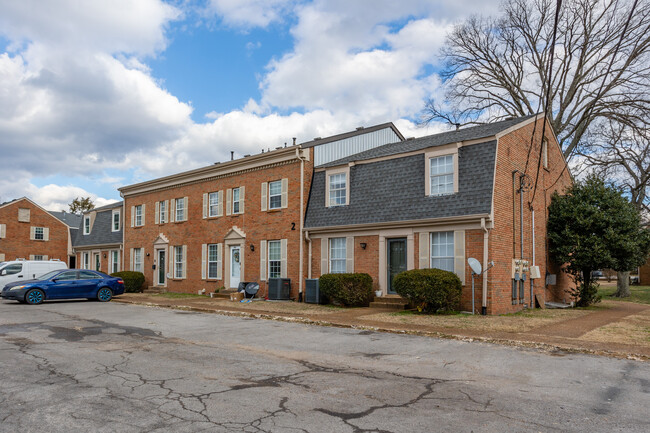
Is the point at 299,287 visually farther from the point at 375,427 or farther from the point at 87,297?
the point at 375,427

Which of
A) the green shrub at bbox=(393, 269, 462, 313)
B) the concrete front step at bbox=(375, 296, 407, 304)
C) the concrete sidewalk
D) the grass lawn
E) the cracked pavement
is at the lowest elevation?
the grass lawn

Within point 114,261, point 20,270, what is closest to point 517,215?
point 20,270

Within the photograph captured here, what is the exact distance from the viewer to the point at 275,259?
21547 mm

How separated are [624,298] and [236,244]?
20861mm

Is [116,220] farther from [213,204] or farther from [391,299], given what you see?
[391,299]

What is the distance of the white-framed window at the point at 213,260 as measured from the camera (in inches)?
958

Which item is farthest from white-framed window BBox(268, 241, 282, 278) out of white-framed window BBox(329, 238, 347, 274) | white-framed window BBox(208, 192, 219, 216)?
white-framed window BBox(208, 192, 219, 216)

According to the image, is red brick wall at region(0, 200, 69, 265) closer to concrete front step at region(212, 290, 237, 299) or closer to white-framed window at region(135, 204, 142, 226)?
white-framed window at region(135, 204, 142, 226)

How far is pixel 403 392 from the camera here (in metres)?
6.61

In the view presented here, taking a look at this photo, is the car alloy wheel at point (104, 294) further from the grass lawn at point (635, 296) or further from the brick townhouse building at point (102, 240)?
the grass lawn at point (635, 296)

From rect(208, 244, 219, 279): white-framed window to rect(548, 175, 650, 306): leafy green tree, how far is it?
1493cm

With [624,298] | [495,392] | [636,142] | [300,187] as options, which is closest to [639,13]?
[636,142]

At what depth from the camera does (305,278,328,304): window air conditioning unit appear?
61.8ft

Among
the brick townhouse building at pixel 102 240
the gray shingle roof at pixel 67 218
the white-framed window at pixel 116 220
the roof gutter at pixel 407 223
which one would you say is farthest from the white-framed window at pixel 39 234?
the roof gutter at pixel 407 223
